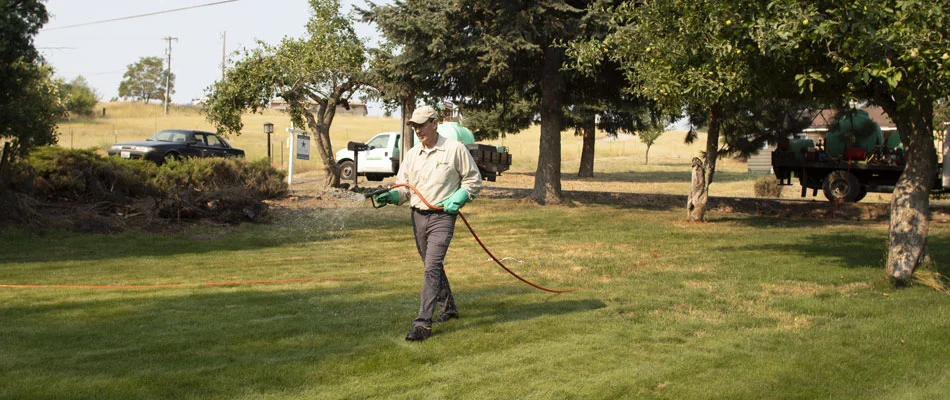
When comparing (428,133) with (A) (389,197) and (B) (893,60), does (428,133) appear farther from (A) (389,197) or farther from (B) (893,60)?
(B) (893,60)

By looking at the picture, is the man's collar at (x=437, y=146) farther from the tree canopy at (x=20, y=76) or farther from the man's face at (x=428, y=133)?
the tree canopy at (x=20, y=76)

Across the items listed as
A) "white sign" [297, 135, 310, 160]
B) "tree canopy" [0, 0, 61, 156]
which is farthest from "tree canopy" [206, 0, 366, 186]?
"tree canopy" [0, 0, 61, 156]

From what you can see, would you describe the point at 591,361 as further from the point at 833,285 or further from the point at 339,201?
the point at 339,201

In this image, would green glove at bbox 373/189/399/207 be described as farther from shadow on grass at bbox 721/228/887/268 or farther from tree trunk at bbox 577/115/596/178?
tree trunk at bbox 577/115/596/178

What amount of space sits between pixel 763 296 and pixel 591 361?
11.7 ft

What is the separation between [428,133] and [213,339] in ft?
7.94

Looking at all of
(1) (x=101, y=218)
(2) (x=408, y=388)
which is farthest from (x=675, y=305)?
(1) (x=101, y=218)

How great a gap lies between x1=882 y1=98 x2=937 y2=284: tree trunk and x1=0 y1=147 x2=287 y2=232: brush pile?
12031mm

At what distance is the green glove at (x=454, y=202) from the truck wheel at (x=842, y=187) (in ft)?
57.6

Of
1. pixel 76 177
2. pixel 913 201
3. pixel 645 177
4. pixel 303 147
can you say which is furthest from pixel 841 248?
pixel 645 177

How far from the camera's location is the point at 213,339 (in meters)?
6.80

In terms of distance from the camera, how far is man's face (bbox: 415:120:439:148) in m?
7.04

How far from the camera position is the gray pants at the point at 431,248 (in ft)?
22.7

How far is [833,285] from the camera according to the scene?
32.4ft
